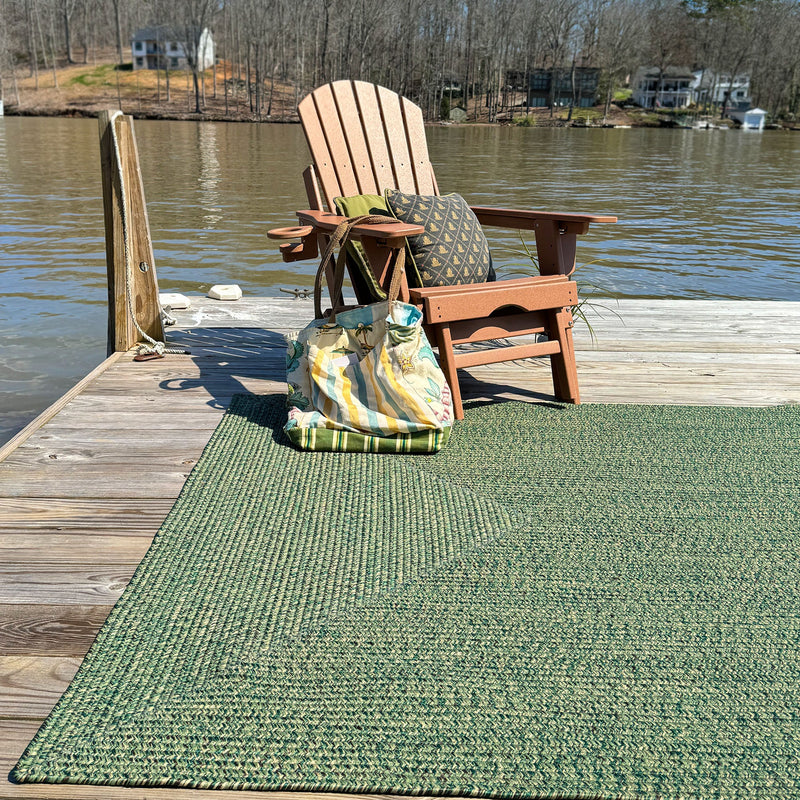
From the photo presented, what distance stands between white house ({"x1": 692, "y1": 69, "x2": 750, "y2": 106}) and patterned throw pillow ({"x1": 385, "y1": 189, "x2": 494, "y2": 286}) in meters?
58.4

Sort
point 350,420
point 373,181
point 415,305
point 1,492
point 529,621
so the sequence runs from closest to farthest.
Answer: point 529,621, point 1,492, point 350,420, point 415,305, point 373,181

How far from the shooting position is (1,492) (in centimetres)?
183

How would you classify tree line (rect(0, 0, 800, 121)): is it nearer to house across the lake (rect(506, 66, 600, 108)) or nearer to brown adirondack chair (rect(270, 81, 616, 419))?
house across the lake (rect(506, 66, 600, 108))

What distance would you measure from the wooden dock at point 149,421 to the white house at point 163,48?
4867 centimetres

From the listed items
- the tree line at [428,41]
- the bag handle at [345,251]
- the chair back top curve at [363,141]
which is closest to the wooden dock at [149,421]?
the bag handle at [345,251]

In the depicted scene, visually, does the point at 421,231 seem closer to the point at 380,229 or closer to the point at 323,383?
the point at 380,229

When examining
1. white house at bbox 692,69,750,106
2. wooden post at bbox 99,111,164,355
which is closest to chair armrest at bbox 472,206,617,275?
wooden post at bbox 99,111,164,355

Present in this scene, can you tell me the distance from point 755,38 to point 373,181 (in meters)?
63.2

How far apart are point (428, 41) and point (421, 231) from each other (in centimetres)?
5170

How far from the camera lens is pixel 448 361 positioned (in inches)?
91.6

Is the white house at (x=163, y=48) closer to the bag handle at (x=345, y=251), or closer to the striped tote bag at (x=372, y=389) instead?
the bag handle at (x=345, y=251)

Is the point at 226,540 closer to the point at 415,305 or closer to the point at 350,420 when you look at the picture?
the point at 350,420

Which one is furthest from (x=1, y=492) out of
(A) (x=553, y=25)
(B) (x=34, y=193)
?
(A) (x=553, y=25)

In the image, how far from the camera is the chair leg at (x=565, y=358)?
2510 mm
